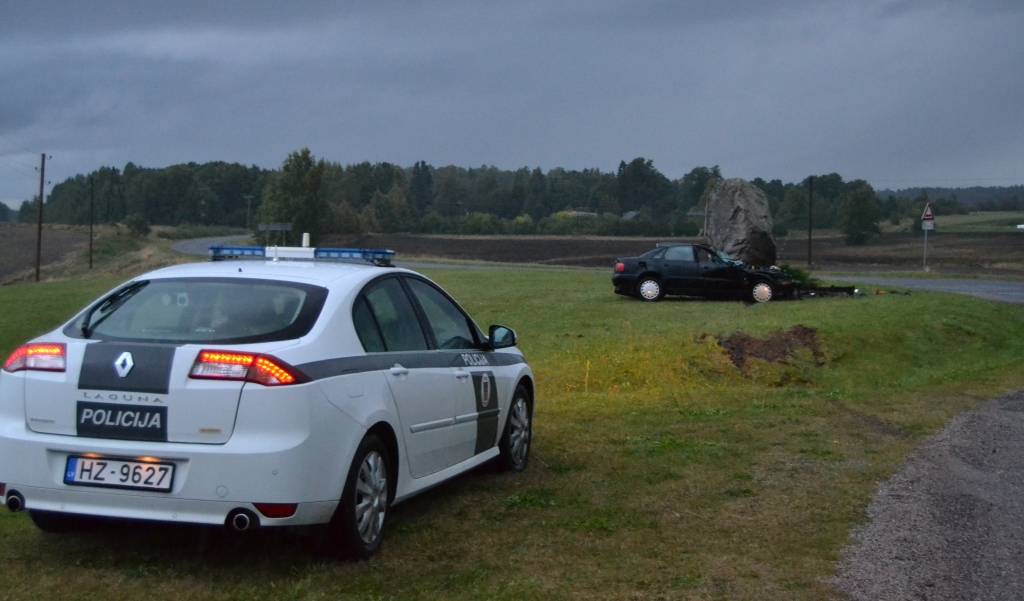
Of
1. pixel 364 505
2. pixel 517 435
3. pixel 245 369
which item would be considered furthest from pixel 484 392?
pixel 245 369

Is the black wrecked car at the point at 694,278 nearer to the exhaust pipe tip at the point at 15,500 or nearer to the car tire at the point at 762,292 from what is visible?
the car tire at the point at 762,292

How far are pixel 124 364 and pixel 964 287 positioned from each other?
33.6m

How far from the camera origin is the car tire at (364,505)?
236 inches

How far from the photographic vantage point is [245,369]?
18.6 feet

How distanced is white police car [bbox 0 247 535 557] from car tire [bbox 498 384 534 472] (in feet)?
5.99

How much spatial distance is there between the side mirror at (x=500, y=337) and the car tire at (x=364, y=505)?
2.05m

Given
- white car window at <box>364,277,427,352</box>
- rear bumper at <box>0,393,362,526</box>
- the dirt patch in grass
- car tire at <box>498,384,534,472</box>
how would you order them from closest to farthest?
rear bumper at <box>0,393,362,526</box>
white car window at <box>364,277,427,352</box>
car tire at <box>498,384,534,472</box>
the dirt patch in grass

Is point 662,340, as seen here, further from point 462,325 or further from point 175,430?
point 175,430

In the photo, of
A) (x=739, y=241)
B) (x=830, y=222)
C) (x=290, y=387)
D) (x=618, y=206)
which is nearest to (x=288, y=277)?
(x=290, y=387)

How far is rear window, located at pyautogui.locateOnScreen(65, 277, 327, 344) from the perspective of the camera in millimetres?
6023

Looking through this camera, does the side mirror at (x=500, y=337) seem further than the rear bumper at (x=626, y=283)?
No

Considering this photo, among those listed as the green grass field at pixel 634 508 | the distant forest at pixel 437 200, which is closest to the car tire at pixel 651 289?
the green grass field at pixel 634 508

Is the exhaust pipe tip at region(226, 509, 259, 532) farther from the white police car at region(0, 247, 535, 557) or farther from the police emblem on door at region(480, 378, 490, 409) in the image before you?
the police emblem on door at region(480, 378, 490, 409)

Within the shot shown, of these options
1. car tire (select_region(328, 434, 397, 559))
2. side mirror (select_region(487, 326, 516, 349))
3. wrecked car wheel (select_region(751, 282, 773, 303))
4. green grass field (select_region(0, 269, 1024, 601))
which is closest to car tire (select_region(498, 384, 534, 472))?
green grass field (select_region(0, 269, 1024, 601))
